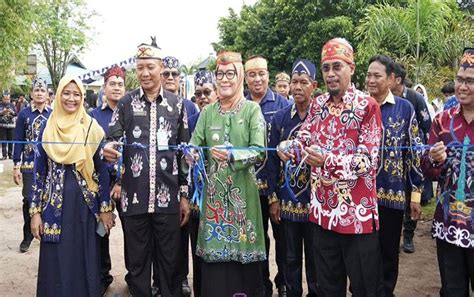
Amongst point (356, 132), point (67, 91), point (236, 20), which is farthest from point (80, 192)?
point (236, 20)

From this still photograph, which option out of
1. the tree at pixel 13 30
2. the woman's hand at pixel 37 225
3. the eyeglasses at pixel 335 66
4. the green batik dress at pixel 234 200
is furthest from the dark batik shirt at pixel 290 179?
the tree at pixel 13 30

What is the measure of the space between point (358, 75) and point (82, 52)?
2313cm

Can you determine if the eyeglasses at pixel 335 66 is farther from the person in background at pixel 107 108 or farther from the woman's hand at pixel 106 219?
the person in background at pixel 107 108

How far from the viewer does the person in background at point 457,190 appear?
9.82 feet

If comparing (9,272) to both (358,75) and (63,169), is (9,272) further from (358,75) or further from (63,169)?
(358,75)

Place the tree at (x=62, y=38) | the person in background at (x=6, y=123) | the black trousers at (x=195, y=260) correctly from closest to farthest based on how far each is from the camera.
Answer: the black trousers at (x=195, y=260)
the person in background at (x=6, y=123)
the tree at (x=62, y=38)

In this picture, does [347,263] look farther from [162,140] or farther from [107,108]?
[107,108]

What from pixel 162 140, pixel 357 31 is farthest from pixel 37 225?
pixel 357 31

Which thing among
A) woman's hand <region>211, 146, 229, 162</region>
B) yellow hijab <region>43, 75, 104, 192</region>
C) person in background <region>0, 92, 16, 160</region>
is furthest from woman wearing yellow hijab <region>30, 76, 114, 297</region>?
person in background <region>0, 92, 16, 160</region>

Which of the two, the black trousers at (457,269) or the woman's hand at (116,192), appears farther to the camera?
the woman's hand at (116,192)

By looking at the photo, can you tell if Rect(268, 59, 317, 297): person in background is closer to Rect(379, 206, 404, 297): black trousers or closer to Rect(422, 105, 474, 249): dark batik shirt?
Rect(379, 206, 404, 297): black trousers

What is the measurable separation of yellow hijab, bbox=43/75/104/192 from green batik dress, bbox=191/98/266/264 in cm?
105

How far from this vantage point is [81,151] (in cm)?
379

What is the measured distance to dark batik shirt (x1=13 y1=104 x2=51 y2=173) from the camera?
6020mm
